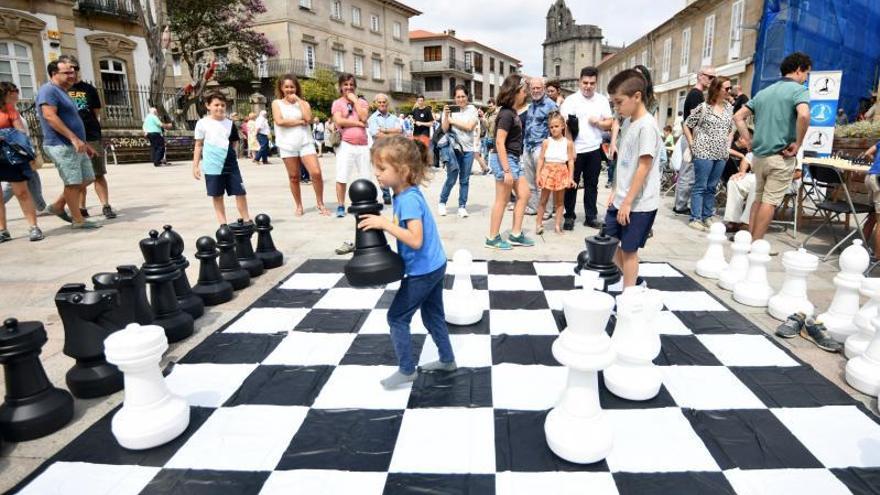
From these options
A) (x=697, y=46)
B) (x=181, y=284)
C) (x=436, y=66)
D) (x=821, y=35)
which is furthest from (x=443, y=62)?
(x=181, y=284)

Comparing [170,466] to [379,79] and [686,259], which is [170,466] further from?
[379,79]

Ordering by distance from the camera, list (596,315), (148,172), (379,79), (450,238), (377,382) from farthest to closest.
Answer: (379,79) → (148,172) → (450,238) → (377,382) → (596,315)

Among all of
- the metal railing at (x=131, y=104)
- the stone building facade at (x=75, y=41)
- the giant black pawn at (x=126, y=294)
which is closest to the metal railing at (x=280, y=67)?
the metal railing at (x=131, y=104)

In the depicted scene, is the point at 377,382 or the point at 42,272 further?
the point at 42,272

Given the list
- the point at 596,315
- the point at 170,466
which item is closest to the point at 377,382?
the point at 170,466

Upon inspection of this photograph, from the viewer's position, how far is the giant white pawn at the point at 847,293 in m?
2.17

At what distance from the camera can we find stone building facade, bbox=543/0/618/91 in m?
48.2

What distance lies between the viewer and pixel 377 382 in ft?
6.25

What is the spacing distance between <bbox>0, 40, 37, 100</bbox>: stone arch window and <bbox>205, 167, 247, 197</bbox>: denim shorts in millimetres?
13686

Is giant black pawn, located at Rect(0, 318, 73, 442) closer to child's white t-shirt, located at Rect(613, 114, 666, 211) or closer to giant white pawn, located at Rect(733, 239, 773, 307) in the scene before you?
child's white t-shirt, located at Rect(613, 114, 666, 211)

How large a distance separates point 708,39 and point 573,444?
1956cm

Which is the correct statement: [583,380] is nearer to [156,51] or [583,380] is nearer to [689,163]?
[689,163]

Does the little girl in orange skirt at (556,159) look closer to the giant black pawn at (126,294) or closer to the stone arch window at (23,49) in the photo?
the giant black pawn at (126,294)

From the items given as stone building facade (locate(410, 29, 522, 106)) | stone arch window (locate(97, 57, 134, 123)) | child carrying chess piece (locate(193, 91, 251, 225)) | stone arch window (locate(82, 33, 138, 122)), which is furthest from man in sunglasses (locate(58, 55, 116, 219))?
stone building facade (locate(410, 29, 522, 106))
